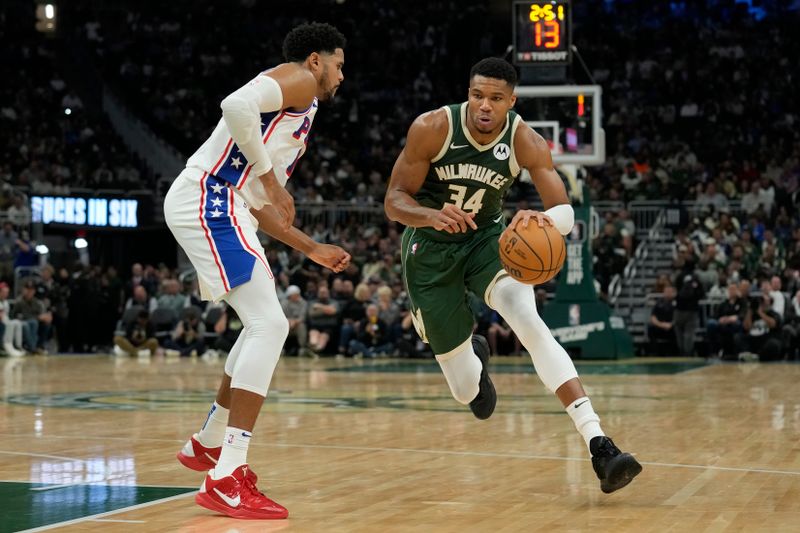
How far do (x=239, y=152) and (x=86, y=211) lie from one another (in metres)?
19.6

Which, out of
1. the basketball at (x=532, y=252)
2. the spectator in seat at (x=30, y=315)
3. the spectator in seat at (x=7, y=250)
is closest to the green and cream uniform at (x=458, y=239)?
the basketball at (x=532, y=252)

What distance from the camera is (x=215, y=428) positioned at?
6176mm

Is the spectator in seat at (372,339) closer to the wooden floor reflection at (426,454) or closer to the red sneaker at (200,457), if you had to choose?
the wooden floor reflection at (426,454)

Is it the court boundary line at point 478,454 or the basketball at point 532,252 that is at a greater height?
the basketball at point 532,252

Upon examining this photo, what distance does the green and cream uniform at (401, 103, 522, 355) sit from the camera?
6523mm

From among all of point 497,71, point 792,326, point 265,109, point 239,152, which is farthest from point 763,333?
point 265,109

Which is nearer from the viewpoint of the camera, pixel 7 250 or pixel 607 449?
pixel 607 449

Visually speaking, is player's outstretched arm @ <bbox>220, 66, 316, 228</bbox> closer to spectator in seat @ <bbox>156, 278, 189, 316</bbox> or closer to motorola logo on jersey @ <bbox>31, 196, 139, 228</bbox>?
spectator in seat @ <bbox>156, 278, 189, 316</bbox>

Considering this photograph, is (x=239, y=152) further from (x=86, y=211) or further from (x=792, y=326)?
(x=86, y=211)

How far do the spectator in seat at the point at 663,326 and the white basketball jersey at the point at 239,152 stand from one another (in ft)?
47.7

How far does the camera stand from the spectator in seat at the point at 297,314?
65.4 feet

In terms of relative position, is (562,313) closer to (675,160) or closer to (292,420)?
(675,160)

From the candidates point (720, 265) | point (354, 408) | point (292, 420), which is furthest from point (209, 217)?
point (720, 265)

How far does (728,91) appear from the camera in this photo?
27172mm
